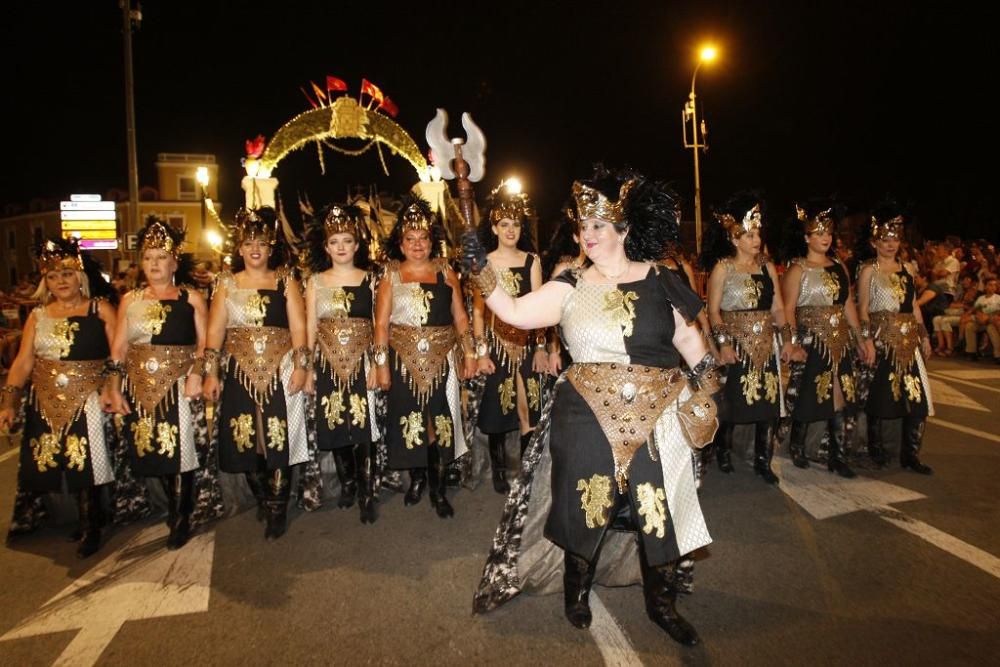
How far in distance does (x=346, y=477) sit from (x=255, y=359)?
123 centimetres

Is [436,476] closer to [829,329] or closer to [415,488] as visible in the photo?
[415,488]

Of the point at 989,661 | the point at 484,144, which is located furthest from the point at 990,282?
the point at 484,144

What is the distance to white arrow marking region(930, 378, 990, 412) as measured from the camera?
26.2 feet

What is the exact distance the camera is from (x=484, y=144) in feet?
10.8

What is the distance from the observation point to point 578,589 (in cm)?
324

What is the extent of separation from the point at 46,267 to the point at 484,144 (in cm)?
350

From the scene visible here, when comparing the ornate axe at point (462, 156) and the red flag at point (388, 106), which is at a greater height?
the red flag at point (388, 106)

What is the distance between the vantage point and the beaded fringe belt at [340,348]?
5020 mm

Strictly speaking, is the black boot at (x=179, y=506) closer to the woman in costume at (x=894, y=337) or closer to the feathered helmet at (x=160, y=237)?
the feathered helmet at (x=160, y=237)

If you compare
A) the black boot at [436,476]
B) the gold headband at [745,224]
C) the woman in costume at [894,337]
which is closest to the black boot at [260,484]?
the black boot at [436,476]

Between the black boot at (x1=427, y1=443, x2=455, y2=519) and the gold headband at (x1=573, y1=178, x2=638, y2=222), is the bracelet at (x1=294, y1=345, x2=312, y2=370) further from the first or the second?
the gold headband at (x1=573, y1=178, x2=638, y2=222)

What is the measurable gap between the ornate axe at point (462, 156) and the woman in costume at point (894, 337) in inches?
161

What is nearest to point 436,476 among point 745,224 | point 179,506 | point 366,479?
point 366,479

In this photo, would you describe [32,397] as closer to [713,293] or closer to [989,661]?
[713,293]
